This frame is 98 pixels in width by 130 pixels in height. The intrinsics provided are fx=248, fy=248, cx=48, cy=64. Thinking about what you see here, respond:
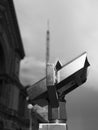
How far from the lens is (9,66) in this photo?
3394 centimetres

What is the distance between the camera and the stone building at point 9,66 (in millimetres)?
31781

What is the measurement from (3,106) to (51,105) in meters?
27.4

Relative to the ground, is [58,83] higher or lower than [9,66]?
lower

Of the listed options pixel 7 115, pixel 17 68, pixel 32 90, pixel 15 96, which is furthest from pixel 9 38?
pixel 32 90

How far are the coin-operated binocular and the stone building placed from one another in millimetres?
Answer: 26475

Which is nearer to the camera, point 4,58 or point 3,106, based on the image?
point 3,106

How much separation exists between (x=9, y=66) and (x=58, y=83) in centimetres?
2995

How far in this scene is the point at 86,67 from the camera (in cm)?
440

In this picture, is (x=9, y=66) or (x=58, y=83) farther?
(x=9, y=66)

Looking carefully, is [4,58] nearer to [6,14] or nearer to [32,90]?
[6,14]

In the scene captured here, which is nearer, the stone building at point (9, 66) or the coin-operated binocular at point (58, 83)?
the coin-operated binocular at point (58, 83)

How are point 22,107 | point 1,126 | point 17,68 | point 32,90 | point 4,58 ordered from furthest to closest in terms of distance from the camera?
point 22,107
point 17,68
point 4,58
point 1,126
point 32,90

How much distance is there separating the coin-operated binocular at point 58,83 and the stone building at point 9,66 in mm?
26475

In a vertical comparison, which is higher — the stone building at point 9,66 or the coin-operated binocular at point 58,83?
the stone building at point 9,66
